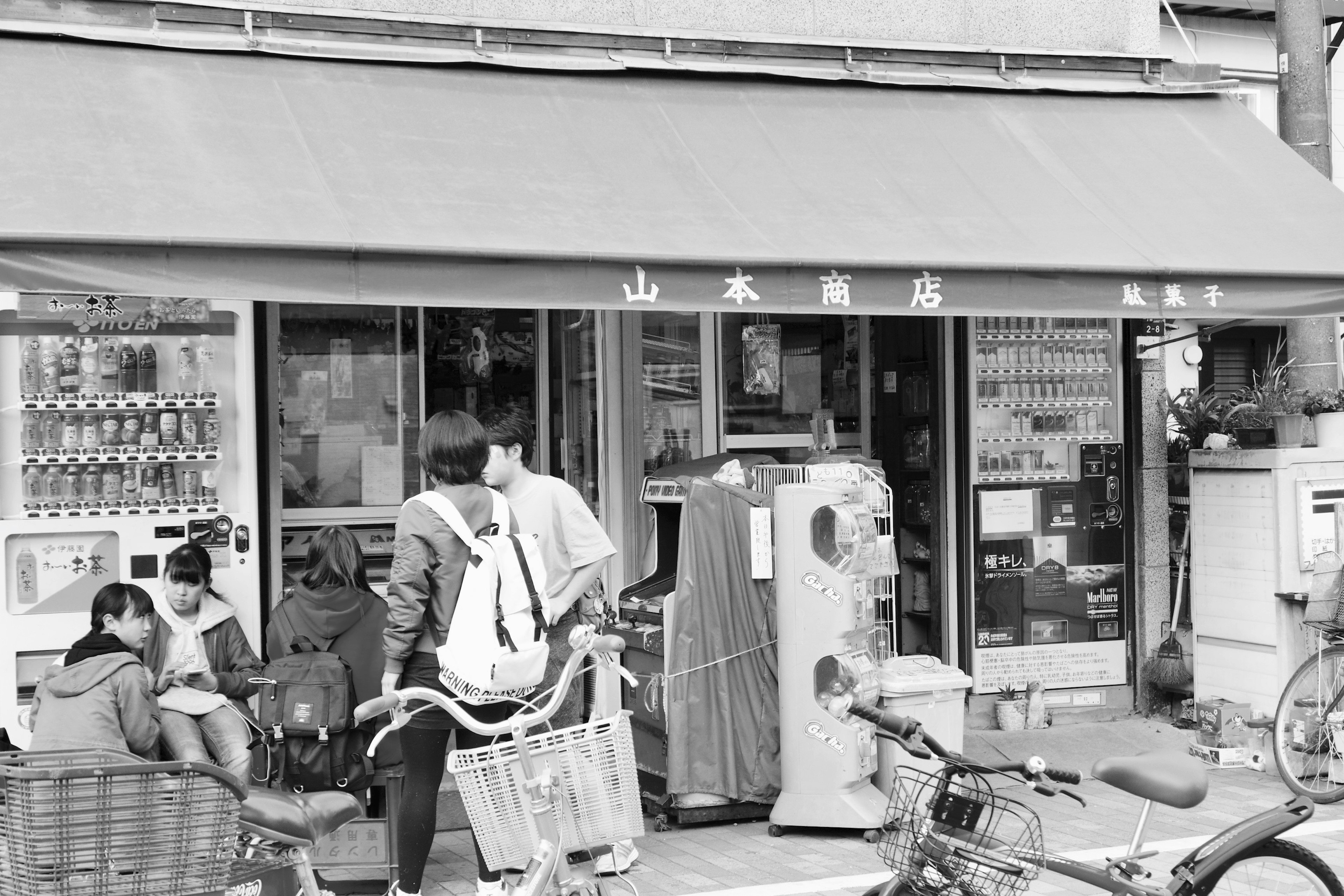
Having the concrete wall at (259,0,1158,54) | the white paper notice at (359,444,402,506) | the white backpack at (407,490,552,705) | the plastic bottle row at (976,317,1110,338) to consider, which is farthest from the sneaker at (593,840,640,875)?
the plastic bottle row at (976,317,1110,338)

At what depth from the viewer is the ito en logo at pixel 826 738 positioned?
654 centimetres

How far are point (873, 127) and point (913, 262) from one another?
1526mm

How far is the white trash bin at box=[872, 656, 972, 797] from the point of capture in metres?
6.67

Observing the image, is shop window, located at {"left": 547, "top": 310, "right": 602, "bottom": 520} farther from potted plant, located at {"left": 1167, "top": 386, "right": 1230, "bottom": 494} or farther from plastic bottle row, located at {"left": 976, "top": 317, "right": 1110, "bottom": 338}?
potted plant, located at {"left": 1167, "top": 386, "right": 1230, "bottom": 494}

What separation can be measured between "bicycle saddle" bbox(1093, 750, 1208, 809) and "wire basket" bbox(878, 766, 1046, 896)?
0.44m

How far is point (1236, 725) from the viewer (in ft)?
25.9

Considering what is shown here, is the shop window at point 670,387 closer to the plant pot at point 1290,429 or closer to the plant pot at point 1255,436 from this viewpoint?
the plant pot at point 1255,436

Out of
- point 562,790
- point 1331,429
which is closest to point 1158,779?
point 562,790

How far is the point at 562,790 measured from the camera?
390cm

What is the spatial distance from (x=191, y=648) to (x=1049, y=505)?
534 centimetres

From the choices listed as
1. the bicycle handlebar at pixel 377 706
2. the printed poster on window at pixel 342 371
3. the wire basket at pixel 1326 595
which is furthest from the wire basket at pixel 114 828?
the wire basket at pixel 1326 595

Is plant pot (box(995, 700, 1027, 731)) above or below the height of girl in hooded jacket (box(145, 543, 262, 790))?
below

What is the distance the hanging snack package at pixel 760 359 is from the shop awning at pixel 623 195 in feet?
5.31

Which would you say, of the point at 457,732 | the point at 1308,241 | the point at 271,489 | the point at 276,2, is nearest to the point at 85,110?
the point at 276,2
